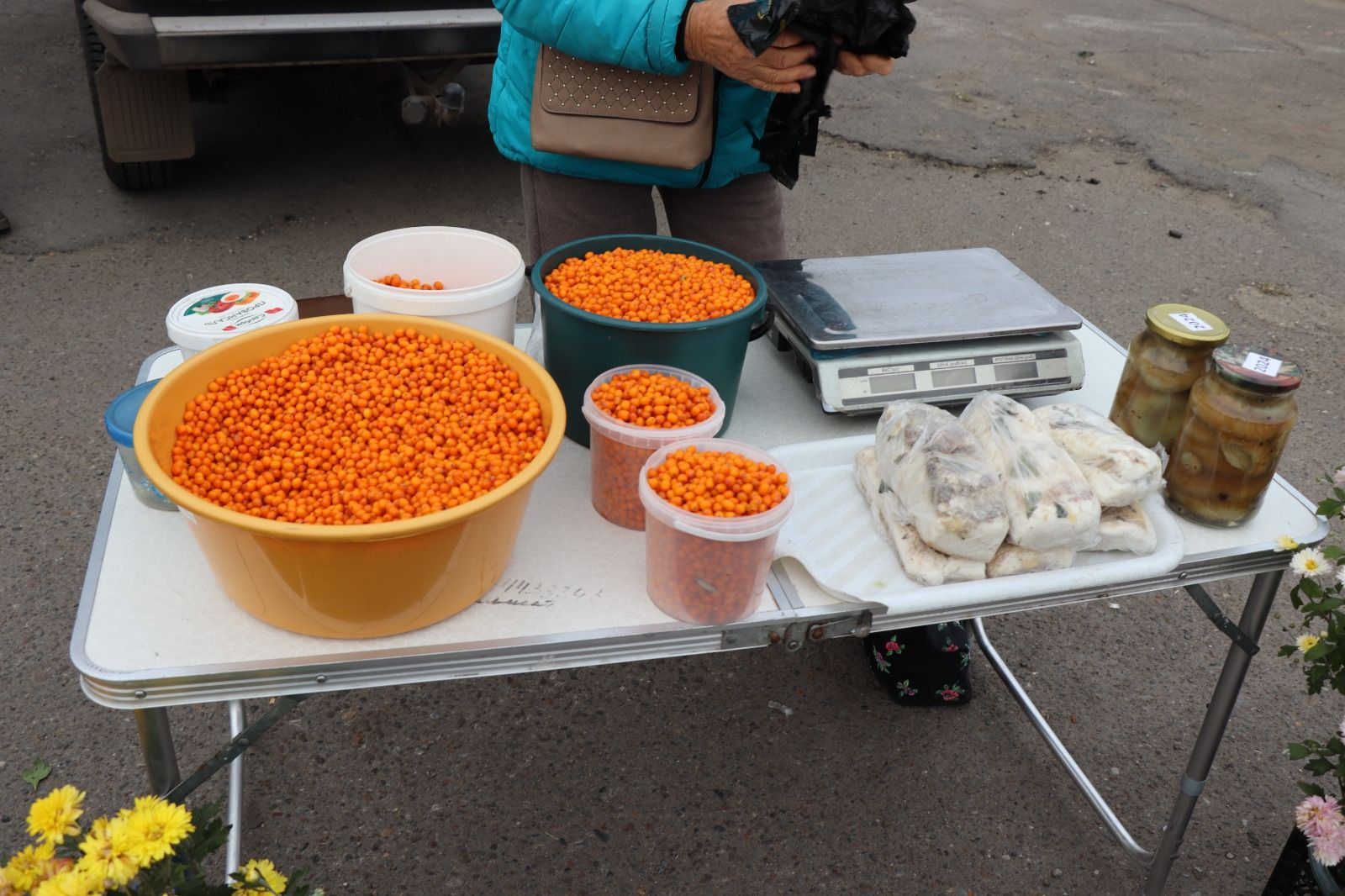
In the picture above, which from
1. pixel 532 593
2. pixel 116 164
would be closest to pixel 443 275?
pixel 532 593

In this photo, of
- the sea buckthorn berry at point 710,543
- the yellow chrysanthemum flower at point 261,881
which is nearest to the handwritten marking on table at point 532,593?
the sea buckthorn berry at point 710,543

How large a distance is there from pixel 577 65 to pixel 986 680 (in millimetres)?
1693

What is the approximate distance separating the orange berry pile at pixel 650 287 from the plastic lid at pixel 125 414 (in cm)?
60

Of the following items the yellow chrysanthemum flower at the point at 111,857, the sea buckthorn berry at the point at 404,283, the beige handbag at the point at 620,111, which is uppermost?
the beige handbag at the point at 620,111

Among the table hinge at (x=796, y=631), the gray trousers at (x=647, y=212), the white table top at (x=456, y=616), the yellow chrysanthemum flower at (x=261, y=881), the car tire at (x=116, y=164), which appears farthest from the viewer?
the car tire at (x=116, y=164)

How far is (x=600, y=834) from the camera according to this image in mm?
2119

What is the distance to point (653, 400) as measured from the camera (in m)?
1.41

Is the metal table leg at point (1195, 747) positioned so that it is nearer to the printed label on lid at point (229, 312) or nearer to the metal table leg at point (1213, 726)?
the metal table leg at point (1213, 726)

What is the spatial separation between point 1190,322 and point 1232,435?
22 cm

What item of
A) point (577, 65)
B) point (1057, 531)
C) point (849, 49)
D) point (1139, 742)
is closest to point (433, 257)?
point (577, 65)

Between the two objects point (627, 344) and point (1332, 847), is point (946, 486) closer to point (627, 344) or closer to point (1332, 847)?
point (627, 344)

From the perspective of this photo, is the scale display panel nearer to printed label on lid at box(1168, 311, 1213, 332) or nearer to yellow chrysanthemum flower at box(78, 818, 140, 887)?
printed label on lid at box(1168, 311, 1213, 332)

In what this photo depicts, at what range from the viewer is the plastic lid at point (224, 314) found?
151cm

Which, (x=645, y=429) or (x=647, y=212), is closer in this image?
(x=645, y=429)
